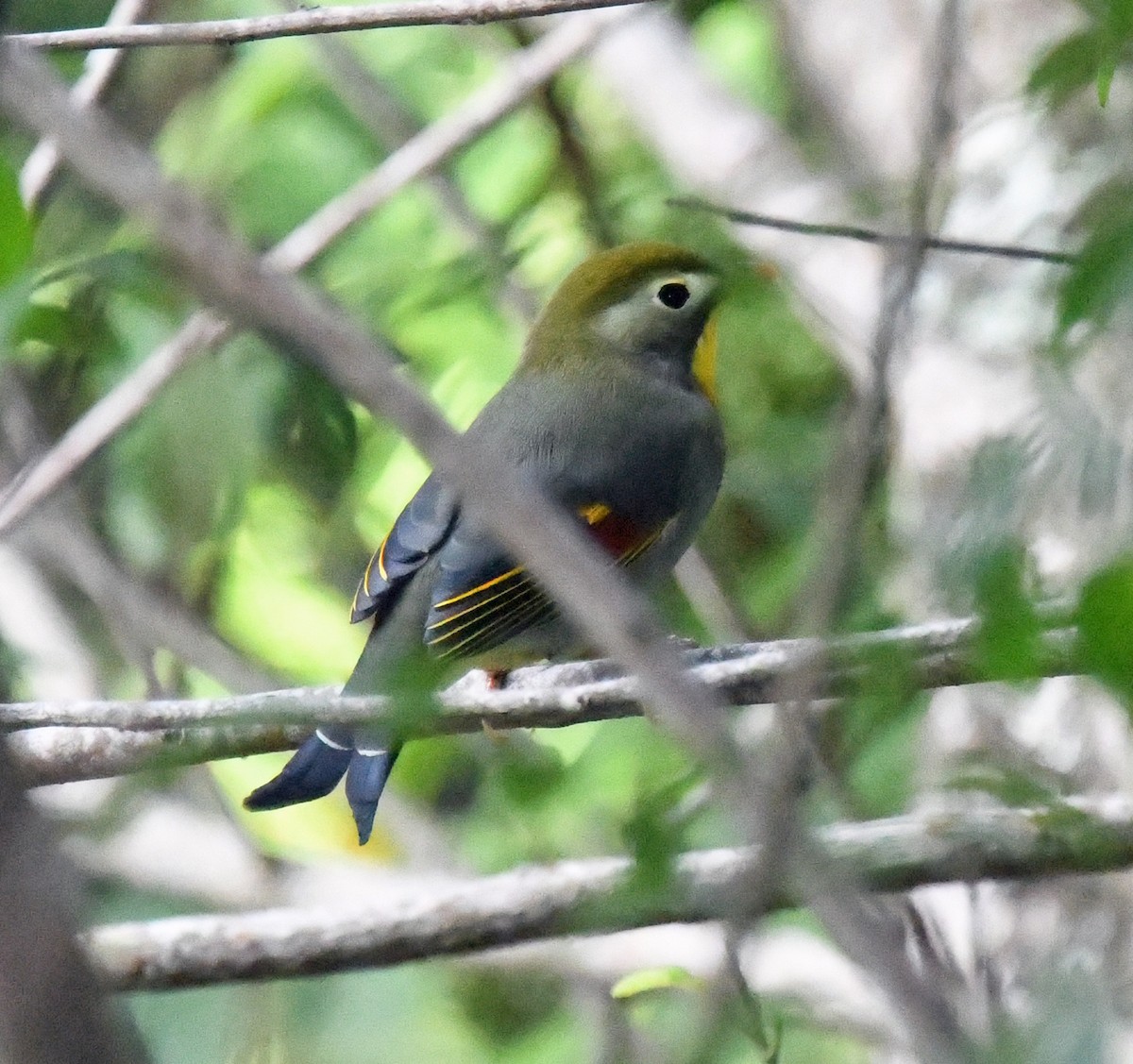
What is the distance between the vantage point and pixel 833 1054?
4.78 m

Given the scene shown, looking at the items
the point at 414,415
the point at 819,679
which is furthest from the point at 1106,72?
the point at 414,415

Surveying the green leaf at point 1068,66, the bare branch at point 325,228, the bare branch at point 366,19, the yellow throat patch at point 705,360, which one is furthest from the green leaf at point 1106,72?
the yellow throat patch at point 705,360

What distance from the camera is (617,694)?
2562 mm

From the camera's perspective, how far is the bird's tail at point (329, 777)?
9.89 feet

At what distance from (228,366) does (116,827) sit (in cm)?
114

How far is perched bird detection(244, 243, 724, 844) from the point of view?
11.1ft

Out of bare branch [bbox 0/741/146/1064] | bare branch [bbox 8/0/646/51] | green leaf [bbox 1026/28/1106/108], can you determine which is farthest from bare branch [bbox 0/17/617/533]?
bare branch [bbox 0/741/146/1064]

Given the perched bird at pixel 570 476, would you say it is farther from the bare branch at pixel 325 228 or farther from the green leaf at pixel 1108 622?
the green leaf at pixel 1108 622

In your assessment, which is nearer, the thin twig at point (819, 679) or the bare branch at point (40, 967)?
the bare branch at point (40, 967)

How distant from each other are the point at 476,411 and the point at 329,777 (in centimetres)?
177

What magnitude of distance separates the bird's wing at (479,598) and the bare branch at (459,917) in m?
0.63

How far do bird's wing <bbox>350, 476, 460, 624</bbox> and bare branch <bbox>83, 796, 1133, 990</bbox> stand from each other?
0.90 metres

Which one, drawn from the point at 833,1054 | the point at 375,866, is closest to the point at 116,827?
the point at 375,866

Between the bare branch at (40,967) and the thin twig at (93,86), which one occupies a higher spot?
the thin twig at (93,86)
